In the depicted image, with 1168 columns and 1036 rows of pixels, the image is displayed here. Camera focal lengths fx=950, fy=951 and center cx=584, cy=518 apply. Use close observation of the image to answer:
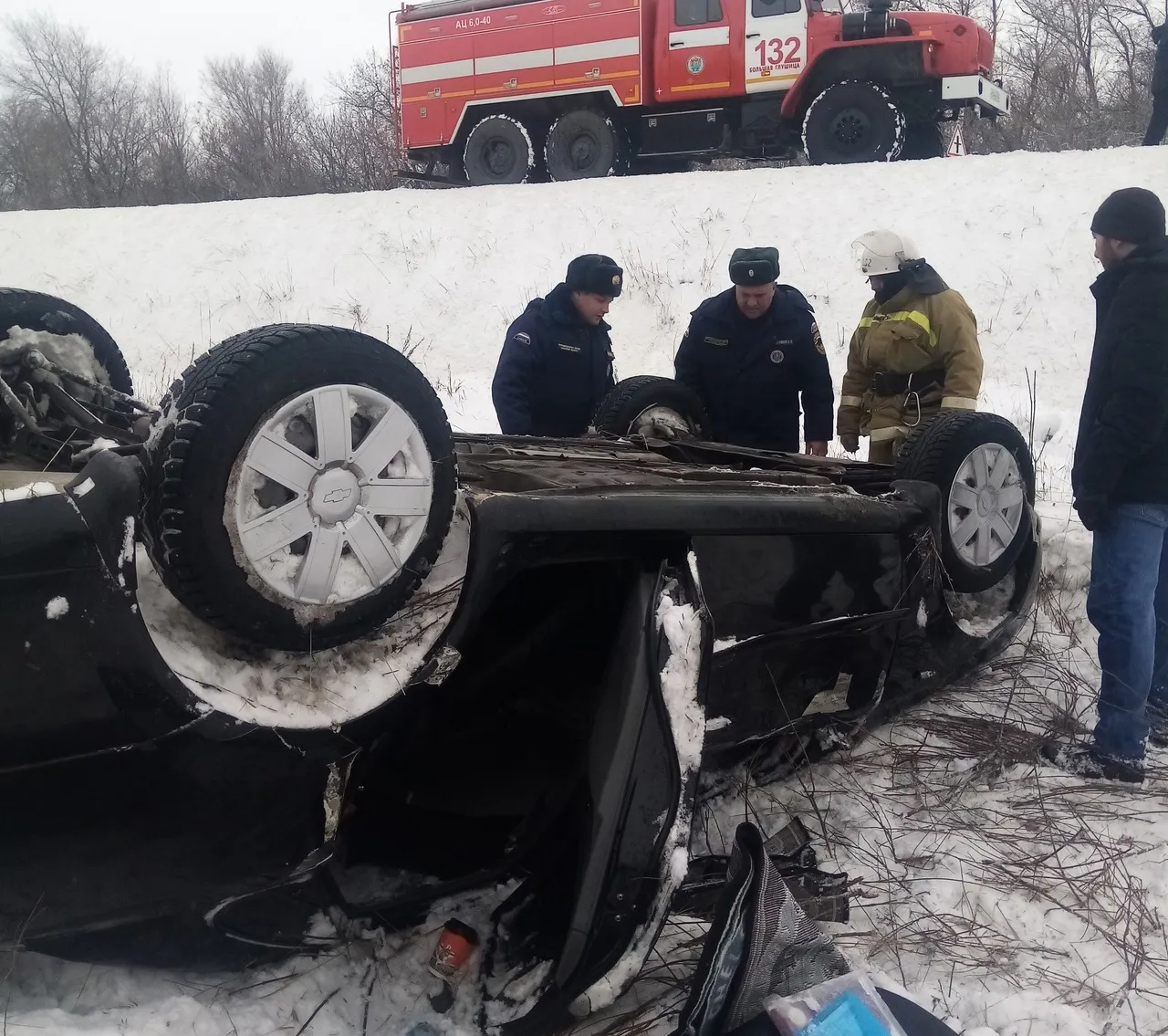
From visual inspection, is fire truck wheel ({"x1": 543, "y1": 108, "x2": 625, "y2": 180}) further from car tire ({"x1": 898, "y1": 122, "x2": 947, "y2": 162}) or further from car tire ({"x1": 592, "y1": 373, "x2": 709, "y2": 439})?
car tire ({"x1": 592, "y1": 373, "x2": 709, "y2": 439})

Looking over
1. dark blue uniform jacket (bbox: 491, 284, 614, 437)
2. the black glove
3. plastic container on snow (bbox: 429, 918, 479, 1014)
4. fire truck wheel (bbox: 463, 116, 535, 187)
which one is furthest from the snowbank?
plastic container on snow (bbox: 429, 918, 479, 1014)

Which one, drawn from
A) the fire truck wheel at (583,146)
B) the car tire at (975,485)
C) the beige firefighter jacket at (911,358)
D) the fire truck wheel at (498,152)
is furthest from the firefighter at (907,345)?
the fire truck wheel at (498,152)

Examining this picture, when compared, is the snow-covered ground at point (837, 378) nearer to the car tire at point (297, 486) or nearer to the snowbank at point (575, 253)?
the snowbank at point (575, 253)

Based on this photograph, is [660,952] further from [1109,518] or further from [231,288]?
[231,288]

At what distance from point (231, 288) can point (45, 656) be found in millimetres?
13082

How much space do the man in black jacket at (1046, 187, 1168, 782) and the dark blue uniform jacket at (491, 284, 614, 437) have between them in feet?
7.12

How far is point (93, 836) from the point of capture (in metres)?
1.47

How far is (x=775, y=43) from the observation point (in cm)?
1169

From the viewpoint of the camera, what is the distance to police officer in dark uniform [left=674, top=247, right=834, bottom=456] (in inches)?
173

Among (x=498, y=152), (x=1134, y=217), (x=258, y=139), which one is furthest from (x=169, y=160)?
(x=1134, y=217)

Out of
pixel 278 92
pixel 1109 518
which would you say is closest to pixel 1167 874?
pixel 1109 518

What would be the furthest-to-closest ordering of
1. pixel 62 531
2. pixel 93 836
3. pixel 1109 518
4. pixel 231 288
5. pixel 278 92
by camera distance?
pixel 278 92 → pixel 231 288 → pixel 1109 518 → pixel 93 836 → pixel 62 531

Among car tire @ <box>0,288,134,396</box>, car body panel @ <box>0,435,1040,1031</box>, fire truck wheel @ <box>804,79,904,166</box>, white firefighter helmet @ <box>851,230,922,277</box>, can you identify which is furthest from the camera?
fire truck wheel @ <box>804,79,904,166</box>

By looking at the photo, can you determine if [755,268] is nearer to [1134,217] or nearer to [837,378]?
[1134,217]
